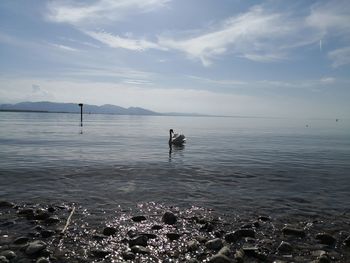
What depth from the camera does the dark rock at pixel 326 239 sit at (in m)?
13.5

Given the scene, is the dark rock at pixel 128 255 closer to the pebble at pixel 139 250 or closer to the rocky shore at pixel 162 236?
the rocky shore at pixel 162 236

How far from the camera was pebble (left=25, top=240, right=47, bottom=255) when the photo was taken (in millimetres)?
11633

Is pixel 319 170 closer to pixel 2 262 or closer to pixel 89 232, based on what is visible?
pixel 89 232

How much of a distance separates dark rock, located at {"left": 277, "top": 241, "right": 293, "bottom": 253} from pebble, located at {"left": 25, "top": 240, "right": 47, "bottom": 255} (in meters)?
8.62

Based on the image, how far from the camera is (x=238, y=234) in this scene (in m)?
13.9

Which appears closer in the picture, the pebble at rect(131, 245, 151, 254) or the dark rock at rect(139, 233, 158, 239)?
the pebble at rect(131, 245, 151, 254)

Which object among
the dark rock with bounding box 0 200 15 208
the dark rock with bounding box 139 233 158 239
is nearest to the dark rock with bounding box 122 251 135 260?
the dark rock with bounding box 139 233 158 239

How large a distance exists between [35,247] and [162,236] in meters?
4.82

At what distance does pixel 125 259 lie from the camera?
11648 millimetres

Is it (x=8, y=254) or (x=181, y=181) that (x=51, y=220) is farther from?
(x=181, y=181)

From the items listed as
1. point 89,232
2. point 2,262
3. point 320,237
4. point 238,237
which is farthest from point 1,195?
point 320,237

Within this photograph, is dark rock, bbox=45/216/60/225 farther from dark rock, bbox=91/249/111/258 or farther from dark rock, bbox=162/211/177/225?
dark rock, bbox=162/211/177/225

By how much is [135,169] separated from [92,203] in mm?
11882

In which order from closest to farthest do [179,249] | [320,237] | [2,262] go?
1. [2,262]
2. [179,249]
3. [320,237]
